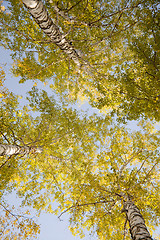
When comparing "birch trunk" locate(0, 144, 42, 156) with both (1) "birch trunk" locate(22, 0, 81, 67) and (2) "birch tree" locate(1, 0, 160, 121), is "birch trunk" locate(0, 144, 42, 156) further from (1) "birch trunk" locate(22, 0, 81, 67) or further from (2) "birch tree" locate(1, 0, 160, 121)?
(1) "birch trunk" locate(22, 0, 81, 67)

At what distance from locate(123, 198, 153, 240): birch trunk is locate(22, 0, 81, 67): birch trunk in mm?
5040

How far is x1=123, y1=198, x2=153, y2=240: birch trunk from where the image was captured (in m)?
2.62

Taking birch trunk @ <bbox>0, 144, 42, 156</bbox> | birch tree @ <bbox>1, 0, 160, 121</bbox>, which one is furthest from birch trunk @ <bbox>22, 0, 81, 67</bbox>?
birch trunk @ <bbox>0, 144, 42, 156</bbox>

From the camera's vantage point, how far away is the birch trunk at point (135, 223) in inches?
103

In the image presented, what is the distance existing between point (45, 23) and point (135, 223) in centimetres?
530

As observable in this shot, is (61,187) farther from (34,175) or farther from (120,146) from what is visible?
(120,146)

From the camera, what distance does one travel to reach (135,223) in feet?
9.55

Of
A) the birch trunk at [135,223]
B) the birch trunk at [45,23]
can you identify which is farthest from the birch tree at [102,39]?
the birch trunk at [135,223]

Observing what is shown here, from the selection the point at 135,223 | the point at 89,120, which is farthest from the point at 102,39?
the point at 135,223

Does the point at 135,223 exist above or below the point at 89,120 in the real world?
below

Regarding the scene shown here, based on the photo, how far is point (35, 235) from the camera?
159 inches

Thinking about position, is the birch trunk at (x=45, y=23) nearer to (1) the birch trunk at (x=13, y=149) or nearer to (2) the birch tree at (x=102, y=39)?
(2) the birch tree at (x=102, y=39)

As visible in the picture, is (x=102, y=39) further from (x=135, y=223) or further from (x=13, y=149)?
(x=135, y=223)

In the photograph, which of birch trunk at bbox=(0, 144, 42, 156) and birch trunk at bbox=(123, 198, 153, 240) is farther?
birch trunk at bbox=(0, 144, 42, 156)
